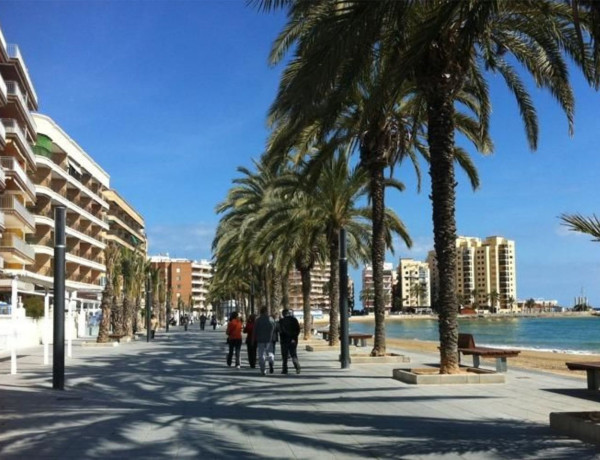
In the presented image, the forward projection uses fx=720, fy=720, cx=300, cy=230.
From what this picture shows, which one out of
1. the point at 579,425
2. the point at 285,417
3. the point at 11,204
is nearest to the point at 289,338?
the point at 285,417

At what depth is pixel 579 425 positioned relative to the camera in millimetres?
8391

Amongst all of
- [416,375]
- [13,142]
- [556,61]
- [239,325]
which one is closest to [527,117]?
[556,61]

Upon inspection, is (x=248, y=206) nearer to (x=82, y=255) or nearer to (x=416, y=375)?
(x=416, y=375)

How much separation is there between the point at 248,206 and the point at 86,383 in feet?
79.1

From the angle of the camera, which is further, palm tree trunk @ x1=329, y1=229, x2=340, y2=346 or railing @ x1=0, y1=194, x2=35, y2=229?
railing @ x1=0, y1=194, x2=35, y2=229

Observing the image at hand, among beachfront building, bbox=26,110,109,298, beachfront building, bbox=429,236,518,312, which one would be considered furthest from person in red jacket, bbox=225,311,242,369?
beachfront building, bbox=429,236,518,312

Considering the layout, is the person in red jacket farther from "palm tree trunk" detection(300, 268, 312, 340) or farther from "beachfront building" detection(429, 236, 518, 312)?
"beachfront building" detection(429, 236, 518, 312)

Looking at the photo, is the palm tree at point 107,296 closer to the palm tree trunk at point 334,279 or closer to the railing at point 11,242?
the railing at point 11,242

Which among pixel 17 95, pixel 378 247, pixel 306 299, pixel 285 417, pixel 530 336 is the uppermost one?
pixel 17 95

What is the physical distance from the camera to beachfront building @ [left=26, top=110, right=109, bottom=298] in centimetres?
6724

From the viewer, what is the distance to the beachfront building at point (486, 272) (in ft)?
579

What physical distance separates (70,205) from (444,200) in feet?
217

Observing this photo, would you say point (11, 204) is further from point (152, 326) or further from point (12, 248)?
point (152, 326)

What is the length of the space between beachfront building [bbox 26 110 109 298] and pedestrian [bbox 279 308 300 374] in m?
46.9
